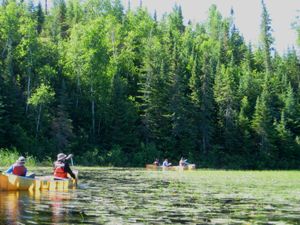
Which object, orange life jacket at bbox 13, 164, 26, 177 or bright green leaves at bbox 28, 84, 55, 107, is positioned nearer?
orange life jacket at bbox 13, 164, 26, 177

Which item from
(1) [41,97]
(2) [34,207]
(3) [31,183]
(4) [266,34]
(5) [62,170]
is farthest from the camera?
(4) [266,34]

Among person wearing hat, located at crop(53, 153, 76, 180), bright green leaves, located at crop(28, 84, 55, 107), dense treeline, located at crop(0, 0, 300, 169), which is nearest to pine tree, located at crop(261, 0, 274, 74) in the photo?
dense treeline, located at crop(0, 0, 300, 169)

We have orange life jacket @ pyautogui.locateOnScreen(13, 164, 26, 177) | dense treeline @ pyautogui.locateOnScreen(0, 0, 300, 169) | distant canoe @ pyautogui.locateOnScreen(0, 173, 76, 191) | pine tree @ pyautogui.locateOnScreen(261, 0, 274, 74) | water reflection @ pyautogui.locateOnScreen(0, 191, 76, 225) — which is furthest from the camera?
pine tree @ pyautogui.locateOnScreen(261, 0, 274, 74)

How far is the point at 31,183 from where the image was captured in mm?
21109

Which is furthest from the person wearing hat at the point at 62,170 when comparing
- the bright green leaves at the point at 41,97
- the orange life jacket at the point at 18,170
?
the bright green leaves at the point at 41,97

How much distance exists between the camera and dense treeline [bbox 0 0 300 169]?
191ft

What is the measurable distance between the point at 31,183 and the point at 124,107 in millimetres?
43183

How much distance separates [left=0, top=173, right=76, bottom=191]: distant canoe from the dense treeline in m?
31.6

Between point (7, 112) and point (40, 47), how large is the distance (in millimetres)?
12671

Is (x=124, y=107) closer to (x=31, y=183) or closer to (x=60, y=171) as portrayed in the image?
(x=60, y=171)

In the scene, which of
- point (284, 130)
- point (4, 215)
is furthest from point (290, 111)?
point (4, 215)

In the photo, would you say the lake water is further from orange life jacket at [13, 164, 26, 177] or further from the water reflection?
orange life jacket at [13, 164, 26, 177]

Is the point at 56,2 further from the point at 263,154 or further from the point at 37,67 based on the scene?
the point at 263,154

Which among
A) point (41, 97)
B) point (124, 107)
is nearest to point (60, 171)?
point (41, 97)
